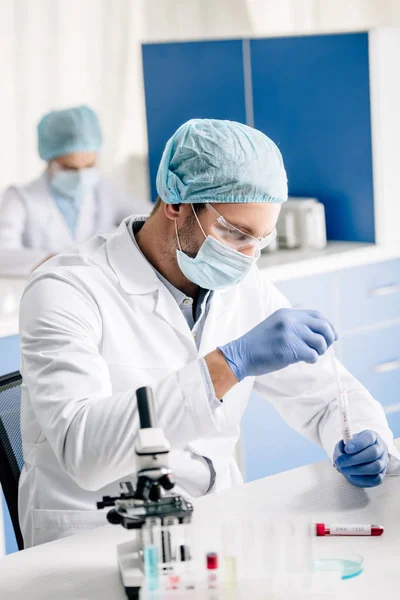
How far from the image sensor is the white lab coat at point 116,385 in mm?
1486

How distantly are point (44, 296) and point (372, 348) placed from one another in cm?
206

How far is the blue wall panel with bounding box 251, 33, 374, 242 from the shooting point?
3445 millimetres

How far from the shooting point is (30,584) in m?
1.29

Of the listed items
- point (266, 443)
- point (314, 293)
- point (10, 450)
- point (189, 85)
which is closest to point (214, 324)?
point (10, 450)

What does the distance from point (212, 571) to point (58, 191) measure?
2.83 m

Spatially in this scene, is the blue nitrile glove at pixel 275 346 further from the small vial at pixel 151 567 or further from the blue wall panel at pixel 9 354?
the blue wall panel at pixel 9 354

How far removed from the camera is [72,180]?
3785 mm

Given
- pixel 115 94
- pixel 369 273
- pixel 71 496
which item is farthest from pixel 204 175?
pixel 115 94

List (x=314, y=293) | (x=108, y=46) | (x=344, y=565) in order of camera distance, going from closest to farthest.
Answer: (x=344, y=565) → (x=314, y=293) → (x=108, y=46)

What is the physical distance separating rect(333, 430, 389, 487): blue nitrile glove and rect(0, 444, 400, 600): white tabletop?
2cm

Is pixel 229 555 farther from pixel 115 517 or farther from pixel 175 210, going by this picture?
pixel 175 210

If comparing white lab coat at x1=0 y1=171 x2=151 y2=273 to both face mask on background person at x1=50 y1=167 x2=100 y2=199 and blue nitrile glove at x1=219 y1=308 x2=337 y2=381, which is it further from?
blue nitrile glove at x1=219 y1=308 x2=337 y2=381

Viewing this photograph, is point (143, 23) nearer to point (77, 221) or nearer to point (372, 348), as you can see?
point (77, 221)

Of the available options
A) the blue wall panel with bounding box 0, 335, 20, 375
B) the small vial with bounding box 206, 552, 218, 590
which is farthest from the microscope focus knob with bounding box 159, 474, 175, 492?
the blue wall panel with bounding box 0, 335, 20, 375
